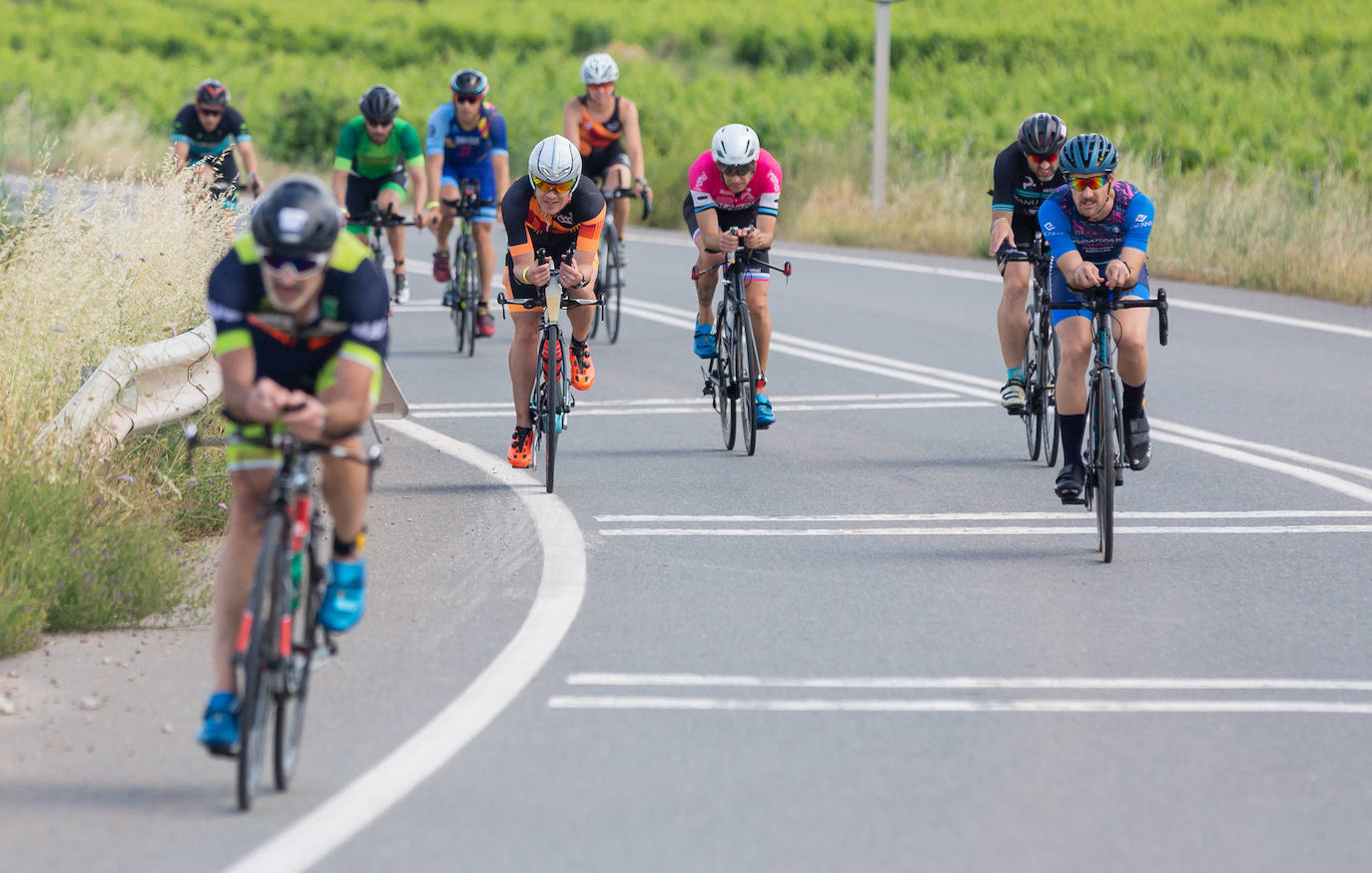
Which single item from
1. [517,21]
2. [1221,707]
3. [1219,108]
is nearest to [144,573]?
[1221,707]

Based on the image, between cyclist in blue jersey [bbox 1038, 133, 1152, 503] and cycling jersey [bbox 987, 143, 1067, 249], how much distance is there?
195 cm

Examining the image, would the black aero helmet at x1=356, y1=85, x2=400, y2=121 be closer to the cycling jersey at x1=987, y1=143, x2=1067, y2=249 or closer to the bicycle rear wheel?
the bicycle rear wheel

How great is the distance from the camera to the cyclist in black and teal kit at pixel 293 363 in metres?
5.45

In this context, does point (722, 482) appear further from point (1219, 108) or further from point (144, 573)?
point (1219, 108)

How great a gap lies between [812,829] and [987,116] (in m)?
36.3

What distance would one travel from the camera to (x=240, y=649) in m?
5.32

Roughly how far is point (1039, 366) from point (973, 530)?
1.92 m

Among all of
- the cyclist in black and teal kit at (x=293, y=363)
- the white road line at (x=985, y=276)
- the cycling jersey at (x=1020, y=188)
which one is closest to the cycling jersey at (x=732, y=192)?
the cycling jersey at (x=1020, y=188)

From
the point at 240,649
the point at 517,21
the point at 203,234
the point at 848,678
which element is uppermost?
the point at 517,21

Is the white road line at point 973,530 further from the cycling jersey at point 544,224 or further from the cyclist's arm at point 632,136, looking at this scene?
the cyclist's arm at point 632,136

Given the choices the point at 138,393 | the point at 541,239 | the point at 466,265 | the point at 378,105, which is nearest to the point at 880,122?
the point at 466,265

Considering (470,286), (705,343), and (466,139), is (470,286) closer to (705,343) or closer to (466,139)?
(466,139)

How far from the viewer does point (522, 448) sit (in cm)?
1079

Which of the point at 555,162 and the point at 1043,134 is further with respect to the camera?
the point at 1043,134
